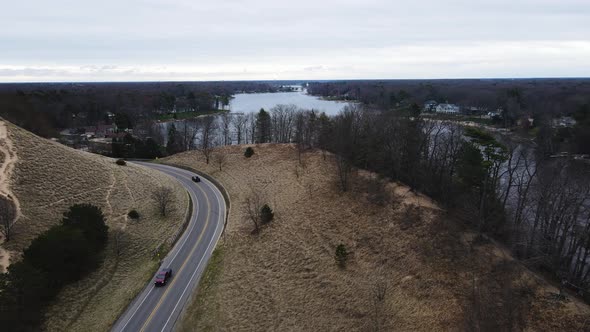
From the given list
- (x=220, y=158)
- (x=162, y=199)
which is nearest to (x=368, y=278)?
(x=162, y=199)

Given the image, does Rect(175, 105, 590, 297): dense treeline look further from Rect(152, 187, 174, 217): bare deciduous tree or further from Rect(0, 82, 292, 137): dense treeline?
Rect(0, 82, 292, 137): dense treeline

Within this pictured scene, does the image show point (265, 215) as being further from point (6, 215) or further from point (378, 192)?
point (6, 215)

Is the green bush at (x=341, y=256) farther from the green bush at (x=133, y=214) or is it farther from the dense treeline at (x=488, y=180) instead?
the green bush at (x=133, y=214)

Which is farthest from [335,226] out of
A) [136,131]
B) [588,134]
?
[136,131]

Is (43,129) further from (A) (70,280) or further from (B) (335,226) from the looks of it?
(B) (335,226)

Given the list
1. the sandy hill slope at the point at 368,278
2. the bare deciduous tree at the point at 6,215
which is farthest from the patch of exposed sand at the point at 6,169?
→ the sandy hill slope at the point at 368,278

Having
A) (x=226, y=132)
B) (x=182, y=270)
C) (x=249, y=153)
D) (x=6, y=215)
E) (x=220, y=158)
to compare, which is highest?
(x=226, y=132)
